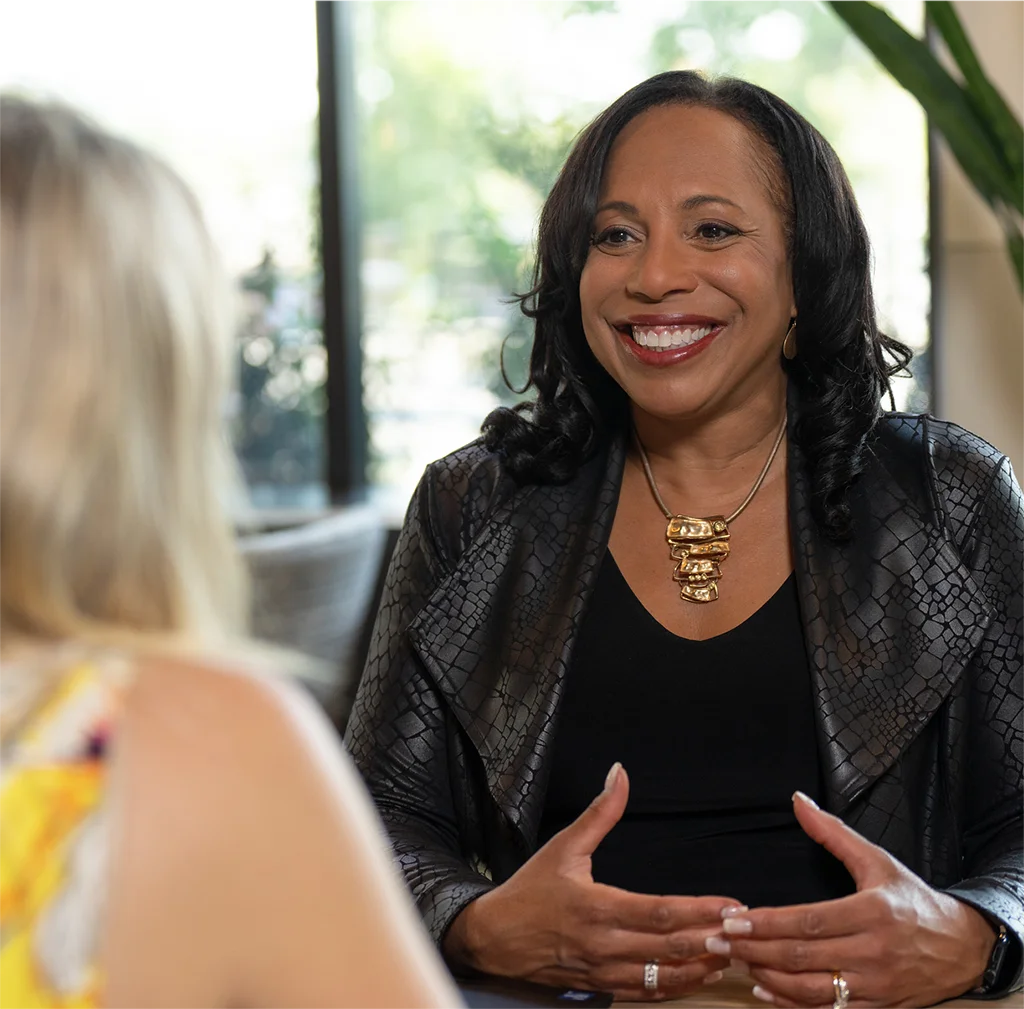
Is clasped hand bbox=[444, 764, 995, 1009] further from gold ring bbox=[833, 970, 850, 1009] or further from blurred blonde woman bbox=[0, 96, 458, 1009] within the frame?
blurred blonde woman bbox=[0, 96, 458, 1009]

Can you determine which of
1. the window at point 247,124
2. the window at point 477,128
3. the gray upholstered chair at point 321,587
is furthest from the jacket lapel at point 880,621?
the window at point 247,124

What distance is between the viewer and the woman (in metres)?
1.50

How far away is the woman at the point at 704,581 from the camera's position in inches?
58.9

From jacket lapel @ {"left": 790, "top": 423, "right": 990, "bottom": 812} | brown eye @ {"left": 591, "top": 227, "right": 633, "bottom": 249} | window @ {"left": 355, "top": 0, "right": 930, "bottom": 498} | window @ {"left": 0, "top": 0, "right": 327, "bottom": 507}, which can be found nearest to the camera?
jacket lapel @ {"left": 790, "top": 423, "right": 990, "bottom": 812}

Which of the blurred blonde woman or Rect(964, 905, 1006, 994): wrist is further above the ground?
the blurred blonde woman

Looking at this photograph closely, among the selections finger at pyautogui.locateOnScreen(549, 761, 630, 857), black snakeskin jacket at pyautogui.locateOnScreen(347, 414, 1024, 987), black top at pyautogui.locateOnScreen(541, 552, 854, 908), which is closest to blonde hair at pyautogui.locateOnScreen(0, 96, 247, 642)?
finger at pyautogui.locateOnScreen(549, 761, 630, 857)

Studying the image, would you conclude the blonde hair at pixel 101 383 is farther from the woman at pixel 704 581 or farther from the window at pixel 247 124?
the window at pixel 247 124

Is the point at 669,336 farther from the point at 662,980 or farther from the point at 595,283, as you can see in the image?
the point at 662,980

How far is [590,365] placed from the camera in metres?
1.80

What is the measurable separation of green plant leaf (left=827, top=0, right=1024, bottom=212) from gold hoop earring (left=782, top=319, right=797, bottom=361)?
0.88 metres

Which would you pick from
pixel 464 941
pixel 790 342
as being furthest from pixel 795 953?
pixel 790 342

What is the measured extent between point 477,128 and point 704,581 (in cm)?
253

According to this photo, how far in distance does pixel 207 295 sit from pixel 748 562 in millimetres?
1002

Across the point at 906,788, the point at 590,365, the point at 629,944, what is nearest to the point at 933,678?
the point at 906,788
